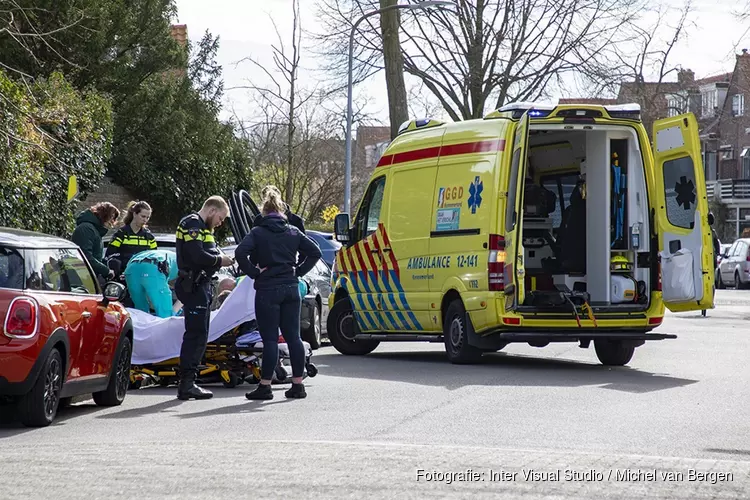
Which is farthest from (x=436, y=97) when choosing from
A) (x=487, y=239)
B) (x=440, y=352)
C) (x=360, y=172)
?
(x=360, y=172)

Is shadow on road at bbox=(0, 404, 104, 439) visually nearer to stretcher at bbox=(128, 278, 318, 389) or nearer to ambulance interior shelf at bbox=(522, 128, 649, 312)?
stretcher at bbox=(128, 278, 318, 389)

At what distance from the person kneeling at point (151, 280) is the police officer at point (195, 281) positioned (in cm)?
105

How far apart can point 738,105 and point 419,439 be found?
231ft

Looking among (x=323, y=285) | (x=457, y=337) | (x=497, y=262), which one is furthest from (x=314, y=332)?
(x=497, y=262)

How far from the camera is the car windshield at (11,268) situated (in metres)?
9.27

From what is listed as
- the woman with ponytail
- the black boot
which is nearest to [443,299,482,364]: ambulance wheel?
the woman with ponytail

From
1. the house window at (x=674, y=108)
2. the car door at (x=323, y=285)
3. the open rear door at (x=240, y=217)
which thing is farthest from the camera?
the house window at (x=674, y=108)

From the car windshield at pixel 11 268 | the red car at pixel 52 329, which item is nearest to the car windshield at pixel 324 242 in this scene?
the red car at pixel 52 329

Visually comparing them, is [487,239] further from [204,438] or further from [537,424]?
[204,438]

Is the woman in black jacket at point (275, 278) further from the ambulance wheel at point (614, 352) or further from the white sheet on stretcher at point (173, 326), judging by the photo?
the ambulance wheel at point (614, 352)

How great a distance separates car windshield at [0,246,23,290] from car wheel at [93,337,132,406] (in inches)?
67.9

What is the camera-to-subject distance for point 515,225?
1348 cm

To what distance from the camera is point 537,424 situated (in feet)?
31.2

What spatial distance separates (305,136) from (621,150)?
4040 centimetres
